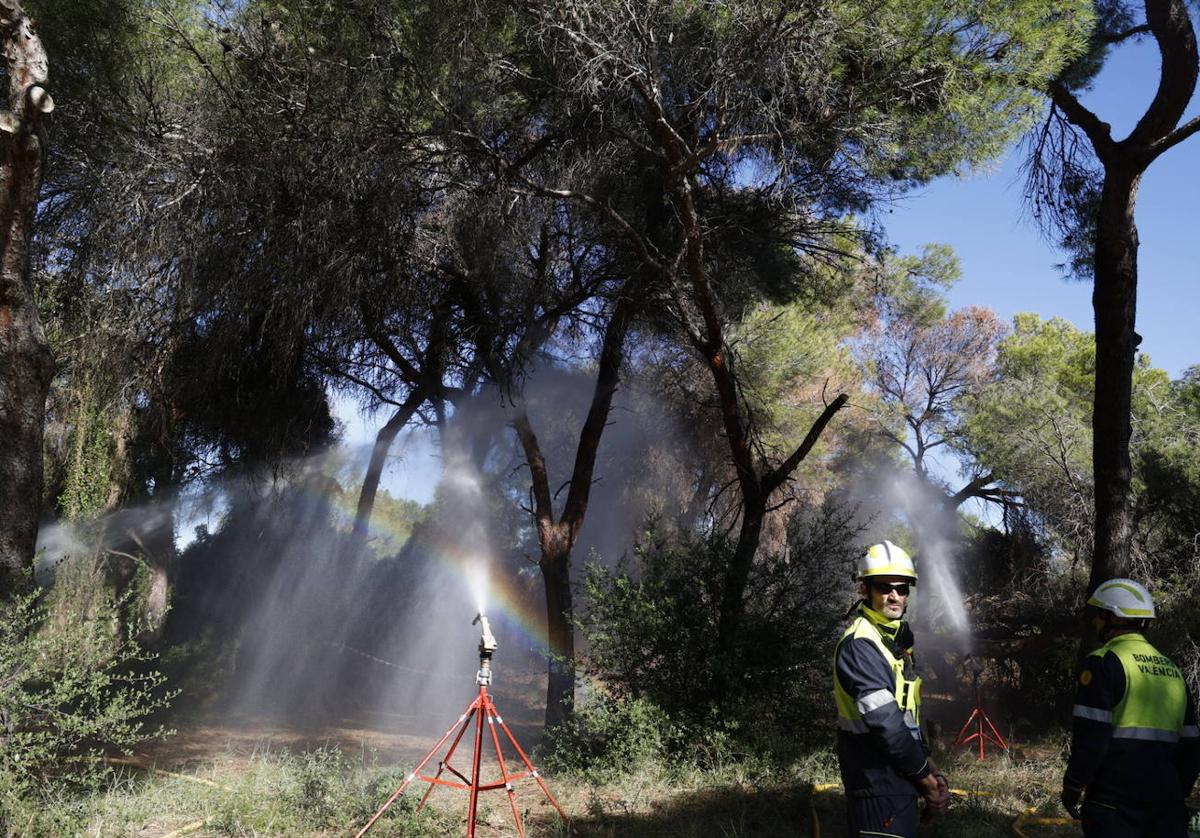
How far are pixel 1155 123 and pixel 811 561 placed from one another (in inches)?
177

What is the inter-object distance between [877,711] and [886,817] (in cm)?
40

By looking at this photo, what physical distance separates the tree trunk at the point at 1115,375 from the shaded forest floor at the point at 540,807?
1945mm

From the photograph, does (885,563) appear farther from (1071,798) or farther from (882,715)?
(1071,798)

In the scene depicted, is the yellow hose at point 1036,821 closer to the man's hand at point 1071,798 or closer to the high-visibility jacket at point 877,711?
the man's hand at point 1071,798

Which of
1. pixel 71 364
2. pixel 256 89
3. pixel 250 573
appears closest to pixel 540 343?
pixel 256 89

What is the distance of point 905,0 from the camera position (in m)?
7.66

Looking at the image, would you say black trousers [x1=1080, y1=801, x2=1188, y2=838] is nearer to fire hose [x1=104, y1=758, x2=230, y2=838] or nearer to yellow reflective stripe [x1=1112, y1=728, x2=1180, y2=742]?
yellow reflective stripe [x1=1112, y1=728, x2=1180, y2=742]

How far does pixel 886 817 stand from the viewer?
319cm

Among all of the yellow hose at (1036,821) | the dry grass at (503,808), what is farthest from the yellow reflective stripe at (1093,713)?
the yellow hose at (1036,821)

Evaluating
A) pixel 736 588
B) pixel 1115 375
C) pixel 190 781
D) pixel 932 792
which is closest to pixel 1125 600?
pixel 932 792

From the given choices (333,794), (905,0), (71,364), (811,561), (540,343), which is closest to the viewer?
(333,794)

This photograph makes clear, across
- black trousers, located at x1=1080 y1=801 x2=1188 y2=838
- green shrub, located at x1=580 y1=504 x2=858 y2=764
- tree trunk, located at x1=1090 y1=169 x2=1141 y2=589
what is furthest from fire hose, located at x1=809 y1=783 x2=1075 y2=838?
black trousers, located at x1=1080 y1=801 x2=1188 y2=838

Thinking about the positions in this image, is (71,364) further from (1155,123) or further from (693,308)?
(1155,123)

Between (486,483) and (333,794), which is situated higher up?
(486,483)
